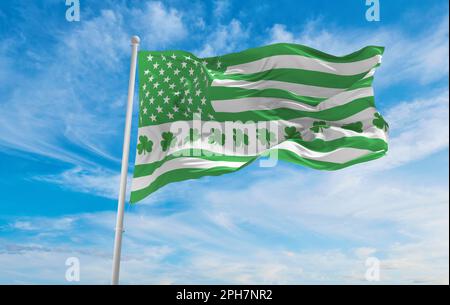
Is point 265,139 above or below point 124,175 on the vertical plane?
above

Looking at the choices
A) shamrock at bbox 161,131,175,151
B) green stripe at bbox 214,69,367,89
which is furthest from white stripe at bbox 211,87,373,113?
shamrock at bbox 161,131,175,151

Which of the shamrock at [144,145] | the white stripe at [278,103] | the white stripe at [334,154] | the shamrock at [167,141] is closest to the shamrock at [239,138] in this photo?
the white stripe at [278,103]

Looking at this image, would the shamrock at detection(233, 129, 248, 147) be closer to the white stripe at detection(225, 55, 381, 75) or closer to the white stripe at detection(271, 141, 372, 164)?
the white stripe at detection(271, 141, 372, 164)

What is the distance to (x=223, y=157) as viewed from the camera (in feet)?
37.0

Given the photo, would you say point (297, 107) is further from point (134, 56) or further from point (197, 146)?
point (134, 56)

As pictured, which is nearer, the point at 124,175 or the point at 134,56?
the point at 124,175

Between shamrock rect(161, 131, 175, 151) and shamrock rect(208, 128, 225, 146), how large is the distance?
0.91 m

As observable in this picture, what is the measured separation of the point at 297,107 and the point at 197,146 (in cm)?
283

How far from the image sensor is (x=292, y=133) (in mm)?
11867

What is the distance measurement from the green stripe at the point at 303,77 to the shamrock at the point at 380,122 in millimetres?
1125

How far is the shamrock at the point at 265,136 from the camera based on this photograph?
11.6 meters

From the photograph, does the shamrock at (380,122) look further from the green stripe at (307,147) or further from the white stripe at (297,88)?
the white stripe at (297,88)
